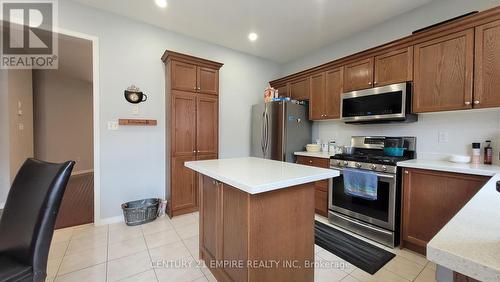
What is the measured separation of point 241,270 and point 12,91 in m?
4.78

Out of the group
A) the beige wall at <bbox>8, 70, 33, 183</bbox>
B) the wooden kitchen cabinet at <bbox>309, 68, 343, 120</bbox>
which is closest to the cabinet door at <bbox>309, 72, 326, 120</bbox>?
the wooden kitchen cabinet at <bbox>309, 68, 343, 120</bbox>

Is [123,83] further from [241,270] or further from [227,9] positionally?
[241,270]

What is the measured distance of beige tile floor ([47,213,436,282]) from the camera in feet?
5.71

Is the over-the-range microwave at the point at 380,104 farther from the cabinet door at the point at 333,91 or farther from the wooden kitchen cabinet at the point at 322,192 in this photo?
the wooden kitchen cabinet at the point at 322,192

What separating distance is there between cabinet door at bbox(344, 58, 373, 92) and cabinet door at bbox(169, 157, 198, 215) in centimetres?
250

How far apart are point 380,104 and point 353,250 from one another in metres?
1.73

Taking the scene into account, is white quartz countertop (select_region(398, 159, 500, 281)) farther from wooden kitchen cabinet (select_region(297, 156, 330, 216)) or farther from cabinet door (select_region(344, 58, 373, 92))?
cabinet door (select_region(344, 58, 373, 92))

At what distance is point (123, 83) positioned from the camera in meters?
2.82

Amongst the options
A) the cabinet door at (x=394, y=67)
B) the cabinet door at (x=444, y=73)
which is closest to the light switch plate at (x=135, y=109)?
the cabinet door at (x=394, y=67)

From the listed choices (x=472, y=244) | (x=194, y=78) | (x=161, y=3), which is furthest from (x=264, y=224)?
(x=161, y=3)

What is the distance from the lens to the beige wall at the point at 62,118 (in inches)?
196

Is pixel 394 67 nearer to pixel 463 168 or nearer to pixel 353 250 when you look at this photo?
pixel 463 168

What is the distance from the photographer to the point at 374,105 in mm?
2613

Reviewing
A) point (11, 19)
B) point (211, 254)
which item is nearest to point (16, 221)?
point (211, 254)
